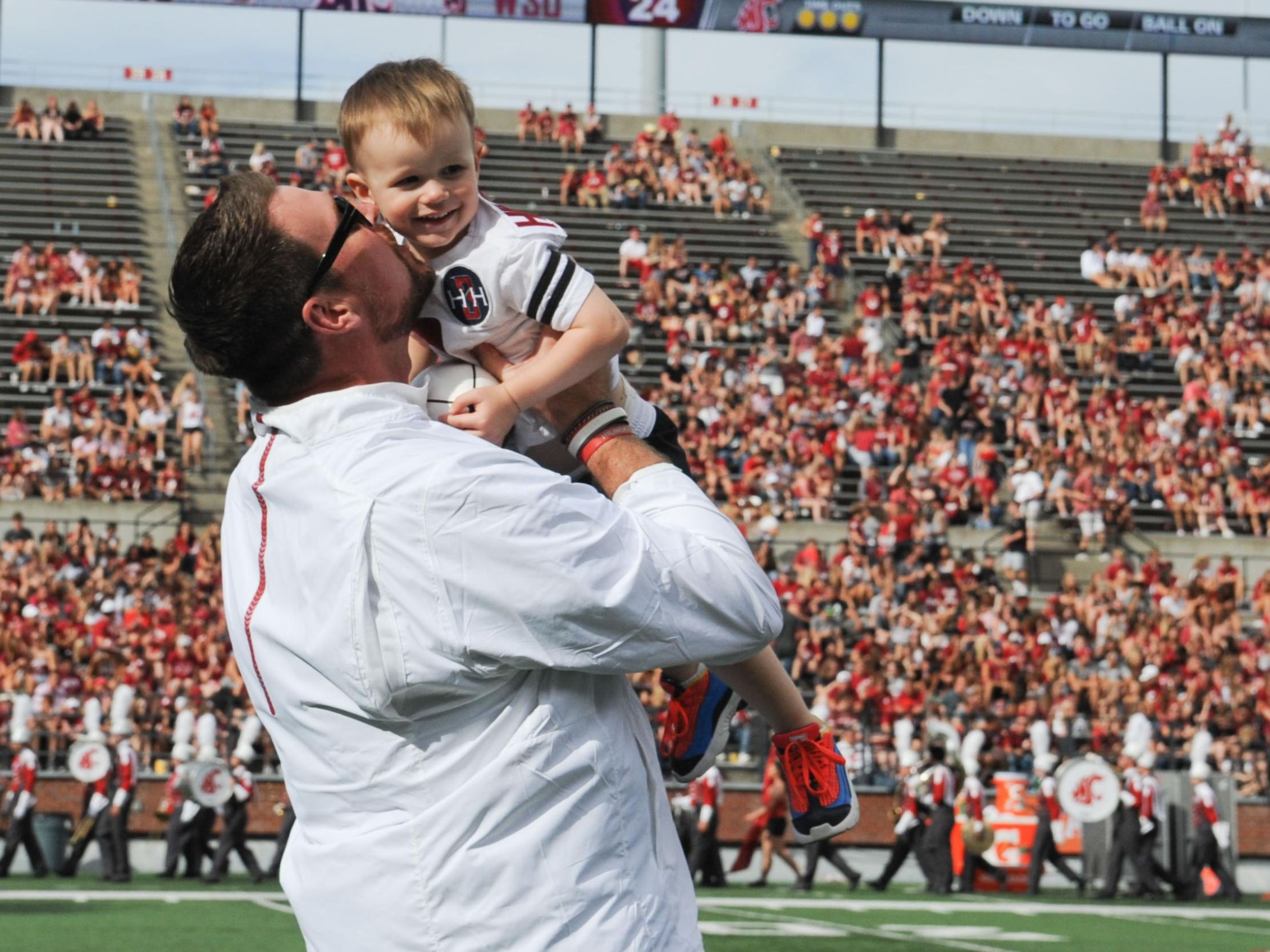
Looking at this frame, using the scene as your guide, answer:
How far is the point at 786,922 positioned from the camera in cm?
1272

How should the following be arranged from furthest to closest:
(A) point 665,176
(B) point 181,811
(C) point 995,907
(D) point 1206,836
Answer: (A) point 665,176 < (D) point 1206,836 < (B) point 181,811 < (C) point 995,907

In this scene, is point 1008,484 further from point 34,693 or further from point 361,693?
point 361,693

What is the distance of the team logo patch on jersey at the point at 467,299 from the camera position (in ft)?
10.0

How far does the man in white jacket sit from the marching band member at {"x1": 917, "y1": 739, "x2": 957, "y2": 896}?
1453cm

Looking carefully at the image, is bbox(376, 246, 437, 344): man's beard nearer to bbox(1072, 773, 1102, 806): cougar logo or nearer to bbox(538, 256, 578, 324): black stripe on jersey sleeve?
bbox(538, 256, 578, 324): black stripe on jersey sleeve

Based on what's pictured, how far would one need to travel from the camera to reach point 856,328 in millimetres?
27484

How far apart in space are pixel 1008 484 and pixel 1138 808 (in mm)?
8568

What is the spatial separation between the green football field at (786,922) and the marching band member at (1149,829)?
0.59 meters

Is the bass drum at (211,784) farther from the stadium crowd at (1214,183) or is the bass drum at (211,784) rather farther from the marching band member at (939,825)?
the stadium crowd at (1214,183)

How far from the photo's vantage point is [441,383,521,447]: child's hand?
2.77 meters

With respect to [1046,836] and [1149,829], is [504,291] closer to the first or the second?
[1046,836]

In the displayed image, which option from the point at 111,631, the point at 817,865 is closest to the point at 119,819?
the point at 111,631

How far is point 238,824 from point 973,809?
6.45 metres

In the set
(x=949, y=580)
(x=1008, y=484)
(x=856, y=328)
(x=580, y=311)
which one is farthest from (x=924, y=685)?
(x=580, y=311)
